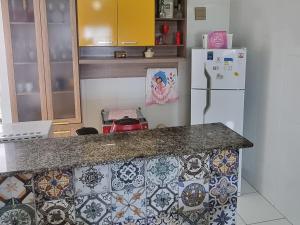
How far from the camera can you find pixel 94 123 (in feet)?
12.0

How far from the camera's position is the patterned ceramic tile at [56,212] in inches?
51.3

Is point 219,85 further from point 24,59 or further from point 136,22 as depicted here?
point 24,59

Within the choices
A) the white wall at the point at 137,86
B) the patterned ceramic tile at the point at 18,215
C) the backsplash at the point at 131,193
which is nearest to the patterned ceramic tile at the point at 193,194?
the backsplash at the point at 131,193

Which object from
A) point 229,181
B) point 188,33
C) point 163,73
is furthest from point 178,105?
point 229,181

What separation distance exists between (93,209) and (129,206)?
158mm

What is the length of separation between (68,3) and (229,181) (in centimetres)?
247

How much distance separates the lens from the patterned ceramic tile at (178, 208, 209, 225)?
4.84 ft

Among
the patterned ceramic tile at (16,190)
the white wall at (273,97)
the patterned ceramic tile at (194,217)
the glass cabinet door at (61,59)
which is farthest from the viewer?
the glass cabinet door at (61,59)

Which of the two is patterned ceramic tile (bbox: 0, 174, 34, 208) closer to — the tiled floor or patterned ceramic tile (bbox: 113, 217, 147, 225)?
patterned ceramic tile (bbox: 113, 217, 147, 225)

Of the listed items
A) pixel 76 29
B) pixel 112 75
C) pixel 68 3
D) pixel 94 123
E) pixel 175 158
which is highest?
pixel 68 3

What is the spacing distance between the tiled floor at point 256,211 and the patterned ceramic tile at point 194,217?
1399 mm

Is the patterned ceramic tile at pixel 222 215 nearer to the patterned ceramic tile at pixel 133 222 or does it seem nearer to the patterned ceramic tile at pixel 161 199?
the patterned ceramic tile at pixel 161 199

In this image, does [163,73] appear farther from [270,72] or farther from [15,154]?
[15,154]

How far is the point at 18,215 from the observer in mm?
1293
